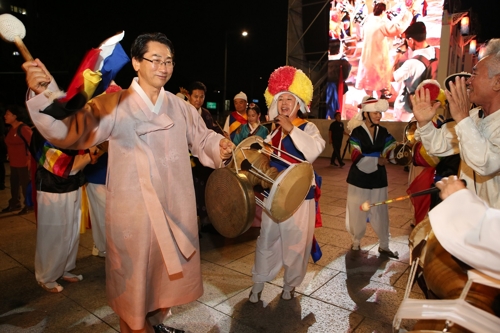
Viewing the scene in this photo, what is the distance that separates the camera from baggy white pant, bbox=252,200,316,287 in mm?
3166

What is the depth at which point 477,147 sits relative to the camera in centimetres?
176

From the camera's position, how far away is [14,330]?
105 inches

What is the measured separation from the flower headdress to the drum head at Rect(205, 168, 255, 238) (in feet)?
4.15

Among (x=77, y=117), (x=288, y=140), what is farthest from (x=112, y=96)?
(x=288, y=140)

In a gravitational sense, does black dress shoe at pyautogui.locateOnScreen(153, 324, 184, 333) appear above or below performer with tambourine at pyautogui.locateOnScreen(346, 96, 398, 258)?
below

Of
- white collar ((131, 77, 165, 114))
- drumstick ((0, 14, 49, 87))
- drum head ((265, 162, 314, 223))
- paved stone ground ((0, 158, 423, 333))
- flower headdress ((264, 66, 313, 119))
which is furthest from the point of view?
flower headdress ((264, 66, 313, 119))

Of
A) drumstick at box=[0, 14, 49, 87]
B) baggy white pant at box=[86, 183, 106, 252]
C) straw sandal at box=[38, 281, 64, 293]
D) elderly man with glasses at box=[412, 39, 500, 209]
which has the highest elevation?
drumstick at box=[0, 14, 49, 87]

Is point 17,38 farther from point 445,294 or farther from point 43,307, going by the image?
point 43,307

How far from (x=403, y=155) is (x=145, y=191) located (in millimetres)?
3571

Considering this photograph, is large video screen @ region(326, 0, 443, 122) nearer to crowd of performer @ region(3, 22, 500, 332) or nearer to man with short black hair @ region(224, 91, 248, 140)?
man with short black hair @ region(224, 91, 248, 140)

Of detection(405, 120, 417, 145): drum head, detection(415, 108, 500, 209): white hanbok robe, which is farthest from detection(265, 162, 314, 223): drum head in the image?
detection(405, 120, 417, 145): drum head

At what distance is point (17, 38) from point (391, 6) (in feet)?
48.4

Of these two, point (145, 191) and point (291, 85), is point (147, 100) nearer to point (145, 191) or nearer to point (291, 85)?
point (145, 191)

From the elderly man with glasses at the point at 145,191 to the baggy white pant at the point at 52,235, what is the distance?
4.73 ft
